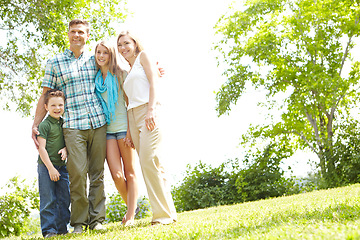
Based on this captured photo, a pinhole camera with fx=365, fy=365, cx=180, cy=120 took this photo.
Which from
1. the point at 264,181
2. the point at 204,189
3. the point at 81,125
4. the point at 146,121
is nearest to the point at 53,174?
the point at 81,125

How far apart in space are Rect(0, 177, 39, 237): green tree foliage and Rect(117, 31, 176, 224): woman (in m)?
5.83

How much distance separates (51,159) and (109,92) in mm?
1072

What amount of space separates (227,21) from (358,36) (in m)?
5.83

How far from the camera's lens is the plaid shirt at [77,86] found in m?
4.45

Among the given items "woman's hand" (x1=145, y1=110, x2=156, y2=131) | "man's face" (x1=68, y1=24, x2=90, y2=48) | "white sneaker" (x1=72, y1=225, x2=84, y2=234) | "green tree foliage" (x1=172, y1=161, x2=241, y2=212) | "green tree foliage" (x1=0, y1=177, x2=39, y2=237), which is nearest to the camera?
"woman's hand" (x1=145, y1=110, x2=156, y2=131)

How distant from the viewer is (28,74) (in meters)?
11.7

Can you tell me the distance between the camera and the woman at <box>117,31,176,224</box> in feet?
13.3

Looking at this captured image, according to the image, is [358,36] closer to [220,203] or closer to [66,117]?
[220,203]

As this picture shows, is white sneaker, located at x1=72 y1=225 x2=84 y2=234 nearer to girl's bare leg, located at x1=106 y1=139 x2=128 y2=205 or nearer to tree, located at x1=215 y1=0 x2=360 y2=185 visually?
girl's bare leg, located at x1=106 y1=139 x2=128 y2=205

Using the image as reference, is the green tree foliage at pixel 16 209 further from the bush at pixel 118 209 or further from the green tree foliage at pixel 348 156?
the green tree foliage at pixel 348 156

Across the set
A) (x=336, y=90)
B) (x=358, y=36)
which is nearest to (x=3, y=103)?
(x=336, y=90)

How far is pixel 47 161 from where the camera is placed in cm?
430

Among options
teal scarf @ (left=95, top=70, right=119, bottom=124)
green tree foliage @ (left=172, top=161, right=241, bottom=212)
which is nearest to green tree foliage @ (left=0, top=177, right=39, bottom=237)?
green tree foliage @ (left=172, top=161, right=241, bottom=212)

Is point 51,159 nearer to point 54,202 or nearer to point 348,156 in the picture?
point 54,202
